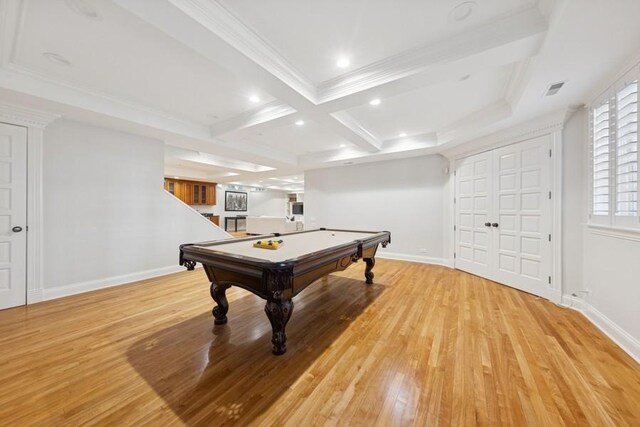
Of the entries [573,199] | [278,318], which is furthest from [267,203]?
[573,199]

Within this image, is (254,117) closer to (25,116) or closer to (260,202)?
(25,116)

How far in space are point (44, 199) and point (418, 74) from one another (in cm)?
475

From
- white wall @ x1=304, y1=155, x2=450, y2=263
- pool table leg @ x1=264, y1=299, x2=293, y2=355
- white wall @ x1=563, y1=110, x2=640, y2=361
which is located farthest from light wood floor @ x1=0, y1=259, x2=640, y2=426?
white wall @ x1=304, y1=155, x2=450, y2=263

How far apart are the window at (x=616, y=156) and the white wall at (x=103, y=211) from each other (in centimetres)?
593

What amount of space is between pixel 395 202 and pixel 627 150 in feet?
12.2

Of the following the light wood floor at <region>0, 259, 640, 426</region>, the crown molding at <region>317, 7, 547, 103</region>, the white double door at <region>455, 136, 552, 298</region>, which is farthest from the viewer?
the white double door at <region>455, 136, 552, 298</region>

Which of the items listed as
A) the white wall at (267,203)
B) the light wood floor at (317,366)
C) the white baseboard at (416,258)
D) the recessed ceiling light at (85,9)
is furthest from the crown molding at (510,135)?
the white wall at (267,203)

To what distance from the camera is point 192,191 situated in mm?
9859

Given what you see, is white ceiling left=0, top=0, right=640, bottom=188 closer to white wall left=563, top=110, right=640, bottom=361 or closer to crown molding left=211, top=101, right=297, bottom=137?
crown molding left=211, top=101, right=297, bottom=137

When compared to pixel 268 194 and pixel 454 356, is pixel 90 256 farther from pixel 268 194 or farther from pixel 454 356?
pixel 268 194

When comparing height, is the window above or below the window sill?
above

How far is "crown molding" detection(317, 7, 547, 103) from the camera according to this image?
1.80 meters

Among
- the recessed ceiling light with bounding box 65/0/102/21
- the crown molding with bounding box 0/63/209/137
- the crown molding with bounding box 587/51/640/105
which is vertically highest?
the recessed ceiling light with bounding box 65/0/102/21

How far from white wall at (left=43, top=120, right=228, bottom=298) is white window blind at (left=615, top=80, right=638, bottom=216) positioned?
593cm
